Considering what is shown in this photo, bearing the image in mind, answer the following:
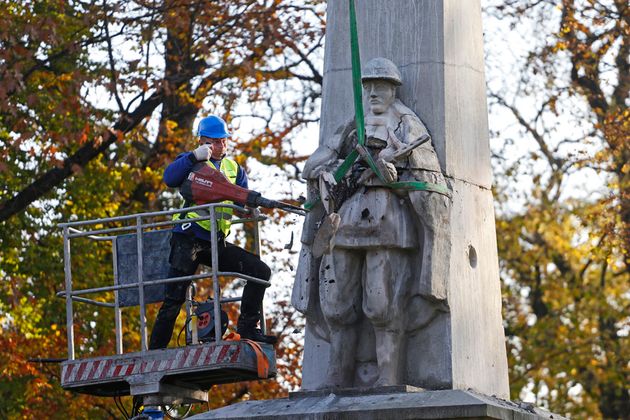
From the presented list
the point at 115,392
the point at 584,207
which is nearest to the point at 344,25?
the point at 115,392

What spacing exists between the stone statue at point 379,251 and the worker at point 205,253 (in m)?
1.18

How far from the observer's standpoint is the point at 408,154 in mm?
10898

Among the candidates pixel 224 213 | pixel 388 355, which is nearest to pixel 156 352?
pixel 224 213

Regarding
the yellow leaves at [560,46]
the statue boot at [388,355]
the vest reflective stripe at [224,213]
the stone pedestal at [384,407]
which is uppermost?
the yellow leaves at [560,46]

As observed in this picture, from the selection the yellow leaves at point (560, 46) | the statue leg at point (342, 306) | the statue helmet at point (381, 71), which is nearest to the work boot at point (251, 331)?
the statue leg at point (342, 306)

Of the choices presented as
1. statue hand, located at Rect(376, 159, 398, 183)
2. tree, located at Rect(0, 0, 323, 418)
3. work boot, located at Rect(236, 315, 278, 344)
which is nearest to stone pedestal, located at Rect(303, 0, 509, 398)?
statue hand, located at Rect(376, 159, 398, 183)

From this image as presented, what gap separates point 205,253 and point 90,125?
8990 millimetres

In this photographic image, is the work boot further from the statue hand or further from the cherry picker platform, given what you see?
the statue hand

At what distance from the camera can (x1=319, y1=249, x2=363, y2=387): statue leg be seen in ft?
35.9

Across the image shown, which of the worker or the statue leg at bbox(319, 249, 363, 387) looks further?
the worker

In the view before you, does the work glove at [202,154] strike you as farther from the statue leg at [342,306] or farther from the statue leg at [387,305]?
the statue leg at [387,305]

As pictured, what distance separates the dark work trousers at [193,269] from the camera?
39.9ft

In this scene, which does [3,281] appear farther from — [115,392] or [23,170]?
[115,392]

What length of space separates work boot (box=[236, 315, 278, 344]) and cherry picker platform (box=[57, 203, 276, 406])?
0.10 meters
